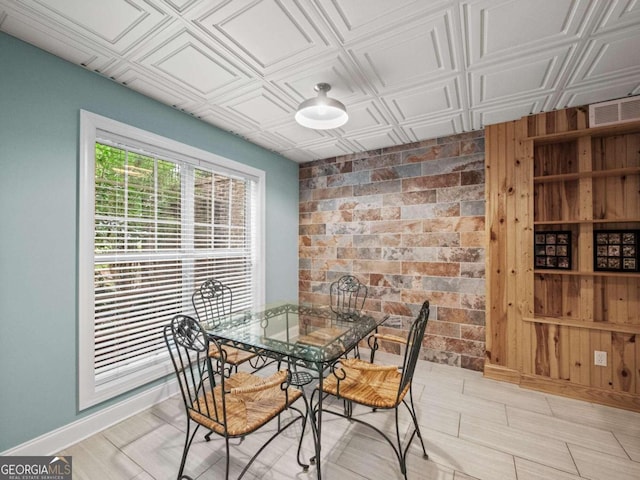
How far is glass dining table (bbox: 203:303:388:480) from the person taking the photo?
167 cm

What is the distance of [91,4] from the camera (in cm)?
148

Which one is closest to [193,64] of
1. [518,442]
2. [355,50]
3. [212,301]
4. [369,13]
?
[355,50]

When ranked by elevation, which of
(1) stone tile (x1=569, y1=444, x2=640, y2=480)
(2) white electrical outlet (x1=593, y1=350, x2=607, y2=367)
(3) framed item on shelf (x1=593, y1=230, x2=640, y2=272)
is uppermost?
(3) framed item on shelf (x1=593, y1=230, x2=640, y2=272)

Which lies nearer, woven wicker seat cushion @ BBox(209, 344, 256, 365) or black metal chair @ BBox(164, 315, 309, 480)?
black metal chair @ BBox(164, 315, 309, 480)

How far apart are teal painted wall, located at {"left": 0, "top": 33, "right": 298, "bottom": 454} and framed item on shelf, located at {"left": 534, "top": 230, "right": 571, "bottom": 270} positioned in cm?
410

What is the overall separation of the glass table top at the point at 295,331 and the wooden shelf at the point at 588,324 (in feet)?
5.73

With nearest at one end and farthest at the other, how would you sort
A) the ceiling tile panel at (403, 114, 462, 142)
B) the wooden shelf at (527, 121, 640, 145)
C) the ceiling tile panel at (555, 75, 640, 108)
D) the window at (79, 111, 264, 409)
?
the window at (79, 111, 264, 409) < the ceiling tile panel at (555, 75, 640, 108) < the wooden shelf at (527, 121, 640, 145) < the ceiling tile panel at (403, 114, 462, 142)

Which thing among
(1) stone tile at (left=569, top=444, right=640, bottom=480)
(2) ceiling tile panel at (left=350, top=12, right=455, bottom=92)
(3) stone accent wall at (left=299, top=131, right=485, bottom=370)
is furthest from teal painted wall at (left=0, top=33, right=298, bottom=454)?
(1) stone tile at (left=569, top=444, right=640, bottom=480)

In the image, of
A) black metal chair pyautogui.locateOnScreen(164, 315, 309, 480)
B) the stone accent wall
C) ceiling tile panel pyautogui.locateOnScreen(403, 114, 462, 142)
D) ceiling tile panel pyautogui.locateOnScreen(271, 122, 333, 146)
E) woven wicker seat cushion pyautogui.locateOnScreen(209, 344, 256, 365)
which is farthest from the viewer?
the stone accent wall

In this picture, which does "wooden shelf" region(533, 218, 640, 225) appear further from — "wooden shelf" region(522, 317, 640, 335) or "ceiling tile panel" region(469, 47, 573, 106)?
"ceiling tile panel" region(469, 47, 573, 106)

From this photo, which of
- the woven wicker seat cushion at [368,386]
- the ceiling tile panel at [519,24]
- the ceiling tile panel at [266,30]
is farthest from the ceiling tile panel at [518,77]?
the woven wicker seat cushion at [368,386]

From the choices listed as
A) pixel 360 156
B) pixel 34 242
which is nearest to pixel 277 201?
pixel 360 156

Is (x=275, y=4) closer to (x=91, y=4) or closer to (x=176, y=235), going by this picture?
(x=91, y=4)

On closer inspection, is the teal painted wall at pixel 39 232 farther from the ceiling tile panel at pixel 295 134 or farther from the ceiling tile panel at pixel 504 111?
the ceiling tile panel at pixel 504 111
